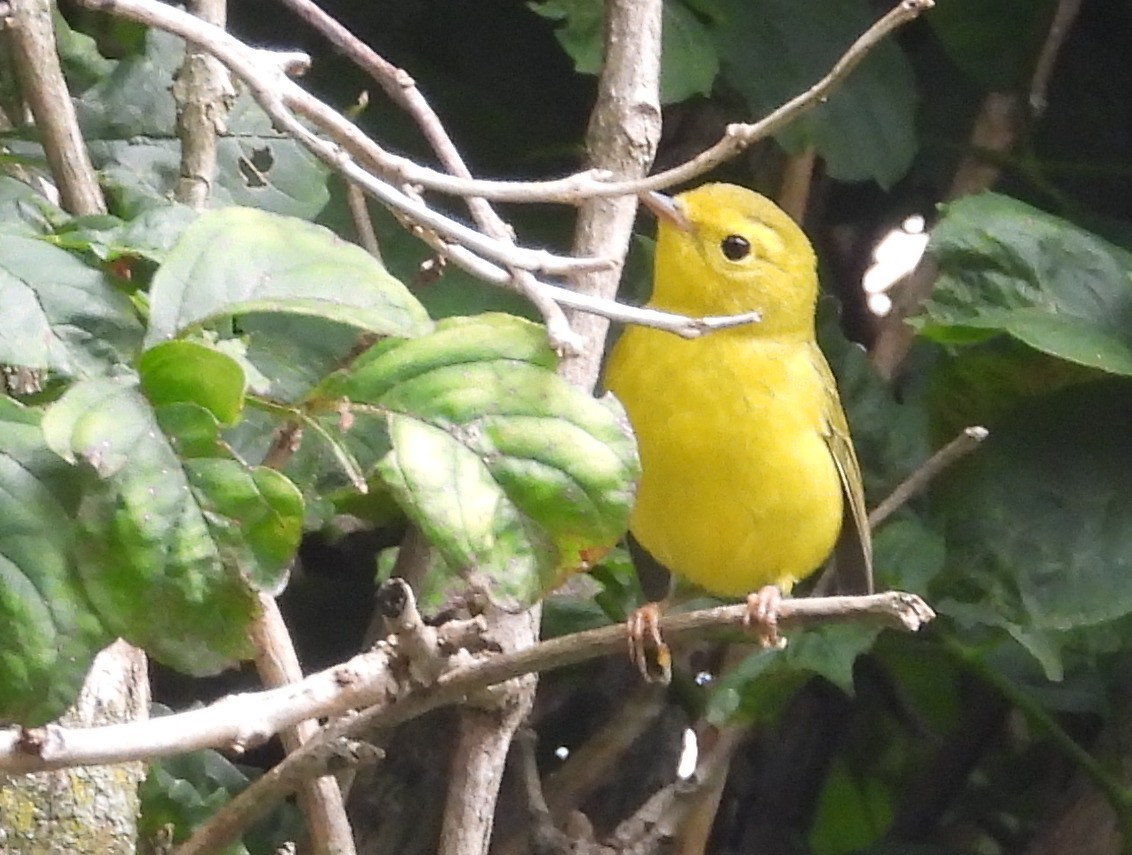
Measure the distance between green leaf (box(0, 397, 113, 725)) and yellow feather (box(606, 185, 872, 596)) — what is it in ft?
2.24

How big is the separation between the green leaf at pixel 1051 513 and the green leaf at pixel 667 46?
52 cm

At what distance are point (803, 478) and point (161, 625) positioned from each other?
0.87m

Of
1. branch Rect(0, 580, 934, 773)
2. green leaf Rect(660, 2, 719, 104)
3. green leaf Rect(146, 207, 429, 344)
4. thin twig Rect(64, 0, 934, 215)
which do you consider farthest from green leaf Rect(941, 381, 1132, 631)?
green leaf Rect(146, 207, 429, 344)

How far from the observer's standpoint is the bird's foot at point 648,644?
97cm

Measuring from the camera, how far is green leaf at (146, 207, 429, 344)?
799mm

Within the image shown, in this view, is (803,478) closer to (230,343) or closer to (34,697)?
(230,343)

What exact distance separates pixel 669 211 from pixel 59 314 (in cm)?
93

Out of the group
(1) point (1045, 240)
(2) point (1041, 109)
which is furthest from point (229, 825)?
(2) point (1041, 109)

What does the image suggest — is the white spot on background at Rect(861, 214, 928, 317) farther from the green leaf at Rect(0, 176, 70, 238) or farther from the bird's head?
the green leaf at Rect(0, 176, 70, 238)

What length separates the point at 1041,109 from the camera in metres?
2.16

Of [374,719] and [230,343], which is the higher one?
[230,343]

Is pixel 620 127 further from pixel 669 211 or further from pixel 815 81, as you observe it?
pixel 815 81

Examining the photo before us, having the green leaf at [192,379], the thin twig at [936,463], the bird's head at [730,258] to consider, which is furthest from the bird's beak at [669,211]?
the green leaf at [192,379]

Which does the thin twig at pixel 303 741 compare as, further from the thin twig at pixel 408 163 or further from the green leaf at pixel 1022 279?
the green leaf at pixel 1022 279
